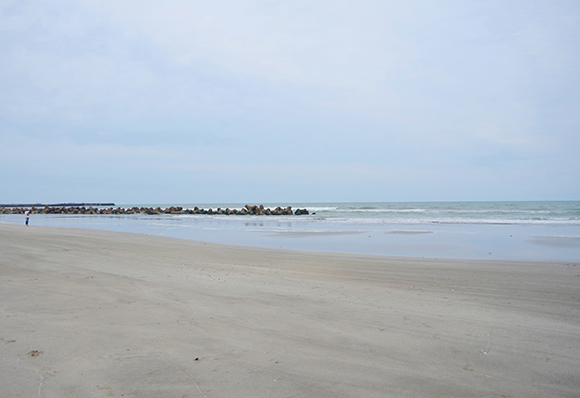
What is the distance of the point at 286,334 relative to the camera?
13.5 ft

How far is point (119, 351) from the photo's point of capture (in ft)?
11.5

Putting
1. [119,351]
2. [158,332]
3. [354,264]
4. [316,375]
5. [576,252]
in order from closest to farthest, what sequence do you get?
1. [316,375]
2. [119,351]
3. [158,332]
4. [354,264]
5. [576,252]

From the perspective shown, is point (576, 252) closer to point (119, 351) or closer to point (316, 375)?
point (316, 375)

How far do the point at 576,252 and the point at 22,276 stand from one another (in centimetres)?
1479

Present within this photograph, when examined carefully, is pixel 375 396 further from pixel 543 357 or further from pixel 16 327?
pixel 16 327

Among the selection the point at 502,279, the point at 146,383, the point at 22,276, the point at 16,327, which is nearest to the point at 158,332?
the point at 146,383

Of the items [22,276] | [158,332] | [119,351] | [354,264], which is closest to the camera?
[119,351]

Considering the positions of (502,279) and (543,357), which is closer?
(543,357)

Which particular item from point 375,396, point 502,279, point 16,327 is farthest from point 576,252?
point 16,327

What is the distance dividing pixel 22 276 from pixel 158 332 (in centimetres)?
470

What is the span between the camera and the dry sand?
9.71 ft

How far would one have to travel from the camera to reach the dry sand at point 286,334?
2961 mm

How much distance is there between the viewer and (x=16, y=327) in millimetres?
4098

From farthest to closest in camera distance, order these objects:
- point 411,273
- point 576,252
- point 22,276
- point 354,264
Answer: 1. point 576,252
2. point 354,264
3. point 411,273
4. point 22,276
